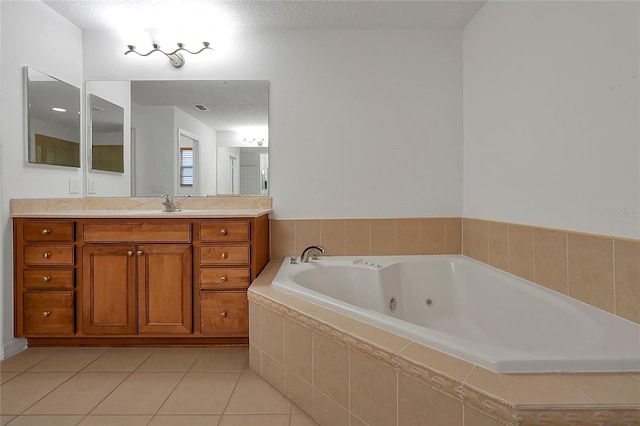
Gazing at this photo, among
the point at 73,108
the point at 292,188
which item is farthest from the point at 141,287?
the point at 73,108

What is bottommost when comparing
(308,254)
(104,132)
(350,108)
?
(308,254)

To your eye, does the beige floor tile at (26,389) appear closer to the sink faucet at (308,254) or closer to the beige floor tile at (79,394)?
the beige floor tile at (79,394)

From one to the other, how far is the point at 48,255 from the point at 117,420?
1.15 metres

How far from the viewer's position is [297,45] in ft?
7.96

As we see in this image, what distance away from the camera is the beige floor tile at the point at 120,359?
1797 mm

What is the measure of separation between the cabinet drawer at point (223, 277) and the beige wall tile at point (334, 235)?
69 centimetres

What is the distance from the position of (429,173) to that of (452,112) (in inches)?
19.0

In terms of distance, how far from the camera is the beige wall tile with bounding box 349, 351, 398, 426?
102cm

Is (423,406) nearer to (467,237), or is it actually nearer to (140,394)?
(140,394)

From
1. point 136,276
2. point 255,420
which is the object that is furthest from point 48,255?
point 255,420

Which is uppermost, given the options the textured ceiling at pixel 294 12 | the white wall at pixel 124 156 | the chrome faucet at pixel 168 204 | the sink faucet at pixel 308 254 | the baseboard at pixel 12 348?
the textured ceiling at pixel 294 12

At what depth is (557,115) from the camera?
1508 mm

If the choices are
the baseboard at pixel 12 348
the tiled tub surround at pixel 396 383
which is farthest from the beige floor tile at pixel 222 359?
the baseboard at pixel 12 348

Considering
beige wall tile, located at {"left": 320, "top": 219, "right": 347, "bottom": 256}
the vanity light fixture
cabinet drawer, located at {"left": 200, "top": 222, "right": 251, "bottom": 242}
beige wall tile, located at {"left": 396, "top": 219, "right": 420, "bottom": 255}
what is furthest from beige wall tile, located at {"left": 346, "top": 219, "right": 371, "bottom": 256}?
the vanity light fixture
